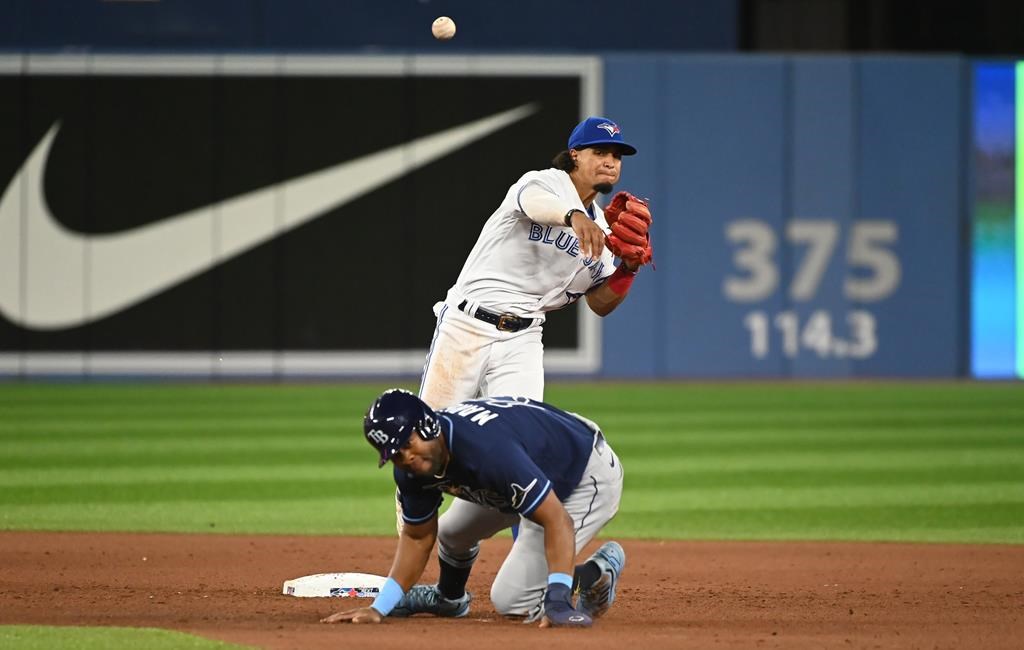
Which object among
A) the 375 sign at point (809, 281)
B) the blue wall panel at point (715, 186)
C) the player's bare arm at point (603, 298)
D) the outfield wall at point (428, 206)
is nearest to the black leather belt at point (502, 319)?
the player's bare arm at point (603, 298)

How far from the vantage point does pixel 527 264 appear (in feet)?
22.9

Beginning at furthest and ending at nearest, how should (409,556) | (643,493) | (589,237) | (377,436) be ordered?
(643,493) < (589,237) < (409,556) < (377,436)

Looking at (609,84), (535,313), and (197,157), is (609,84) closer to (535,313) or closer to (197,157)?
(197,157)

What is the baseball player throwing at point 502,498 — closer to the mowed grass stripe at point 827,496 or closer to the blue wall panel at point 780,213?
the mowed grass stripe at point 827,496

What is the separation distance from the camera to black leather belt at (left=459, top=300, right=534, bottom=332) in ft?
22.6

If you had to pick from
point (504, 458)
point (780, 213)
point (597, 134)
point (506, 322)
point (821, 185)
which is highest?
point (821, 185)

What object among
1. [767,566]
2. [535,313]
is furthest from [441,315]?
[767,566]

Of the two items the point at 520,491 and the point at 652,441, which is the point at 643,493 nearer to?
the point at 652,441

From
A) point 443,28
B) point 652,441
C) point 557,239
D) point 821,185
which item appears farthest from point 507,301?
point 821,185

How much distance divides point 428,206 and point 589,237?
1456 centimetres

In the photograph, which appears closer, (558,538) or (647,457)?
(558,538)

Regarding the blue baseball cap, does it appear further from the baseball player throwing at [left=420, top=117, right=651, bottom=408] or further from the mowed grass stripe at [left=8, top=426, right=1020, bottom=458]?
the mowed grass stripe at [left=8, top=426, right=1020, bottom=458]

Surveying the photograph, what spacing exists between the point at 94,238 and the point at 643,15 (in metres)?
8.03

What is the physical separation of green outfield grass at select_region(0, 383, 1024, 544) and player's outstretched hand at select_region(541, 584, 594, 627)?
3542mm
